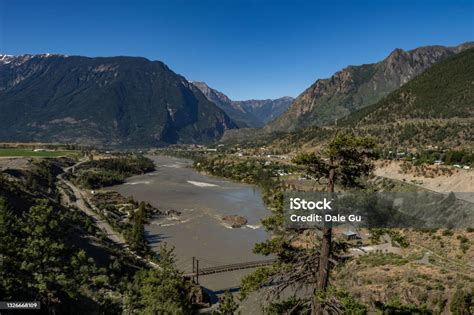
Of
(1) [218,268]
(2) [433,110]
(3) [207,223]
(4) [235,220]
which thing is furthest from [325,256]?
(2) [433,110]

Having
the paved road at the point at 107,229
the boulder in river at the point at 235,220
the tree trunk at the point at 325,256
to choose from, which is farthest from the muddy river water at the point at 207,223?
the tree trunk at the point at 325,256

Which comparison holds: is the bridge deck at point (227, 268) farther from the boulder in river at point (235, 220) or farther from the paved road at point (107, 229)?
the boulder in river at point (235, 220)

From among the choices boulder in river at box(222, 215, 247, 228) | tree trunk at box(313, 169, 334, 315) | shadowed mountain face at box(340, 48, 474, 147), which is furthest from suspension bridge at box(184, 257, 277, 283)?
shadowed mountain face at box(340, 48, 474, 147)

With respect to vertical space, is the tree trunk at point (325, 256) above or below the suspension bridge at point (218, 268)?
above

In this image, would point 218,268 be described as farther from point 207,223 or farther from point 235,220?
point 235,220

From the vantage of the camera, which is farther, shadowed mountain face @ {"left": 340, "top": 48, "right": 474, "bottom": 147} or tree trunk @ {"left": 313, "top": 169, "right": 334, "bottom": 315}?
shadowed mountain face @ {"left": 340, "top": 48, "right": 474, "bottom": 147}

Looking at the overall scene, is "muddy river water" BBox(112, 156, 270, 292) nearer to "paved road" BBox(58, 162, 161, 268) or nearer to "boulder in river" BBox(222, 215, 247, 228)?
"boulder in river" BBox(222, 215, 247, 228)

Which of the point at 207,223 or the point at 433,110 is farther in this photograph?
the point at 433,110

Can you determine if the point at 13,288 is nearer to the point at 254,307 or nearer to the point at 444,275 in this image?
the point at 254,307

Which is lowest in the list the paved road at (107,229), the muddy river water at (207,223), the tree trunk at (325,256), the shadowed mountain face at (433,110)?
the muddy river water at (207,223)
